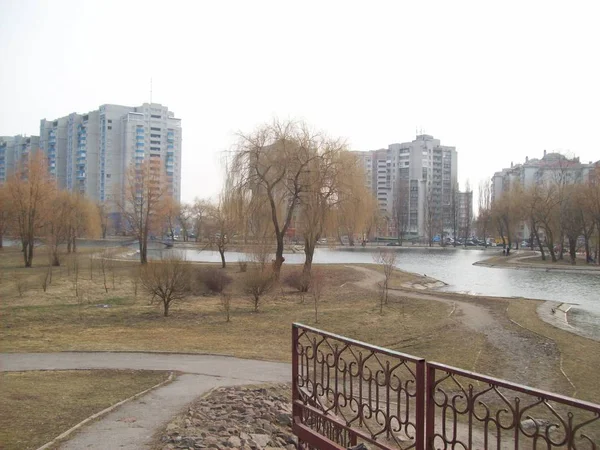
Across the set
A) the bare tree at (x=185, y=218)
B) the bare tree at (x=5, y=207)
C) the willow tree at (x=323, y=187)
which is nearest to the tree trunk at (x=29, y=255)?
the bare tree at (x=5, y=207)

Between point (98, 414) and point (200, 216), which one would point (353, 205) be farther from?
point (200, 216)

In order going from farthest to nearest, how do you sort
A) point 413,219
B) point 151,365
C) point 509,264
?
point 413,219
point 509,264
point 151,365

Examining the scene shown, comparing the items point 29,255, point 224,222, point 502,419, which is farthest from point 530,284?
point 29,255

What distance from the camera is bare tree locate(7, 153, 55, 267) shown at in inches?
1399

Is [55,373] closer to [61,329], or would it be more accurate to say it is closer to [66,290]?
[61,329]

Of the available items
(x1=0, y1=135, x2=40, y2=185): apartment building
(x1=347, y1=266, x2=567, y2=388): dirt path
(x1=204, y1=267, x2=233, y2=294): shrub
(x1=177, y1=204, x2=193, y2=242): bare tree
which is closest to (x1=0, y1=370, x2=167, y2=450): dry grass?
(x1=347, y1=266, x2=567, y2=388): dirt path

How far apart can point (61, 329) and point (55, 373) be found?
5.65 m

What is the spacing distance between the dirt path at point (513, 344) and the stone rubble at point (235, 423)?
4978 millimetres

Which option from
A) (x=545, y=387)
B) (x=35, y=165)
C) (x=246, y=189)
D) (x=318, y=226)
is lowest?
(x=545, y=387)

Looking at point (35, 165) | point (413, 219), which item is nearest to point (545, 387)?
point (35, 165)

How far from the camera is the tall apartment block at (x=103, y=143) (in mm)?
99938

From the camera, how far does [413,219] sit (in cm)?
10800

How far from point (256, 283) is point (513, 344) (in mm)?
8988

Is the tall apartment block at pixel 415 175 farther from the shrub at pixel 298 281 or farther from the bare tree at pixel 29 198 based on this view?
the shrub at pixel 298 281
